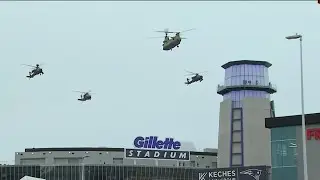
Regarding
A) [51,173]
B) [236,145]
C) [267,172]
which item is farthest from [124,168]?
[267,172]

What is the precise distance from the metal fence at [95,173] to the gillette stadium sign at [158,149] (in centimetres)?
353

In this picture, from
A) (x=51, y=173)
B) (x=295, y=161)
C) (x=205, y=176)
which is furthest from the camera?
(x=51, y=173)

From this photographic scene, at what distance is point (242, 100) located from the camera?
12231cm

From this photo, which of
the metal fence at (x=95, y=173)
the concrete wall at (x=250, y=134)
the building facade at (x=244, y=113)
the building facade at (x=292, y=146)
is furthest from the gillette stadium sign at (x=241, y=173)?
the building facade at (x=244, y=113)

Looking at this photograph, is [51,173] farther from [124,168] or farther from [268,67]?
[268,67]

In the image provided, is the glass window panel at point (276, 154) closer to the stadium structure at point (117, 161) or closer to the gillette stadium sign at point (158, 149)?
the stadium structure at point (117, 161)

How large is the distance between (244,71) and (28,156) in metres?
43.4

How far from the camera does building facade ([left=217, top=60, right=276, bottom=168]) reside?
119812 mm

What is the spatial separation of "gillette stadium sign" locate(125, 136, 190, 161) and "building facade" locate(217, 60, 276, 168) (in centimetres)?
741

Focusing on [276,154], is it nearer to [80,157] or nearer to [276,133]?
[276,133]

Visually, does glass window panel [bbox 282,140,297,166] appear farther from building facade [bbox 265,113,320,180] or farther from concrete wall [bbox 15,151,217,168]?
concrete wall [bbox 15,151,217,168]

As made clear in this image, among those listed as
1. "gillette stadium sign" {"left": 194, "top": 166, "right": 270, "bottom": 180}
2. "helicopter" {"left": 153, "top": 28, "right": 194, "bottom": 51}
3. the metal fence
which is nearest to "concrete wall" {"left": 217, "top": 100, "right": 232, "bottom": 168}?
the metal fence

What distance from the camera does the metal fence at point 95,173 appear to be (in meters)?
115

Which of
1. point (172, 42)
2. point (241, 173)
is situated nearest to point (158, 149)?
point (241, 173)
